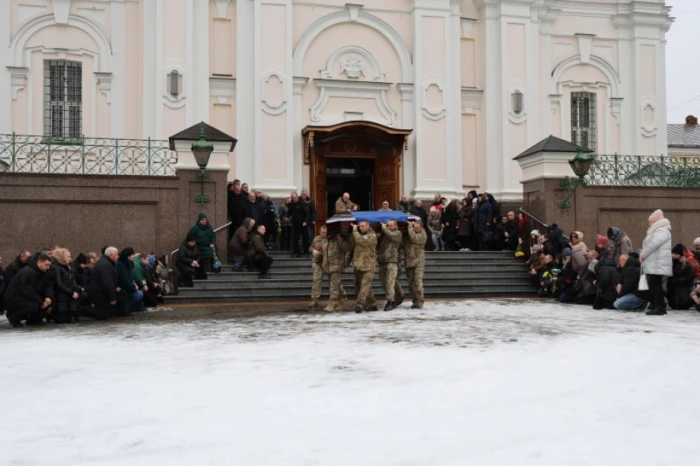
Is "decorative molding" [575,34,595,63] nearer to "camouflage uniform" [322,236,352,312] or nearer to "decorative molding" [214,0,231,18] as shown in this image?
"decorative molding" [214,0,231,18]

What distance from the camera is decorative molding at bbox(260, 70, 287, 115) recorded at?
866 inches

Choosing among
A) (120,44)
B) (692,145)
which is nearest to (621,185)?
(120,44)

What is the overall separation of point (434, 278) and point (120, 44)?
12322 mm

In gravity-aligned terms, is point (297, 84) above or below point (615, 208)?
above

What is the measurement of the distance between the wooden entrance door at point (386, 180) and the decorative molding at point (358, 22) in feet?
9.14

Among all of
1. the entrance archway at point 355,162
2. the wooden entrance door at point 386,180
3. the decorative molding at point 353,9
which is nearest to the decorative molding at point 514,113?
the entrance archway at point 355,162

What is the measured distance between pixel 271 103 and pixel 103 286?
35.6ft

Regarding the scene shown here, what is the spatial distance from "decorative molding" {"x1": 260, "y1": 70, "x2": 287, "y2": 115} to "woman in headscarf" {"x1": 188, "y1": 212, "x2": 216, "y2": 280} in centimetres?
680

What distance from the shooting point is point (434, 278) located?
17125mm

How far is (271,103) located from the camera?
22.0m

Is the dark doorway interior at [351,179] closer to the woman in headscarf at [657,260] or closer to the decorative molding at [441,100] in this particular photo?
the decorative molding at [441,100]

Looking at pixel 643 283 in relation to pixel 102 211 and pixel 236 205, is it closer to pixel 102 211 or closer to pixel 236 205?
pixel 236 205

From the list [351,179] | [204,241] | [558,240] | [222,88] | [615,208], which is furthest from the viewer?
[351,179]

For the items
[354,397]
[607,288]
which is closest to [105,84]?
[607,288]
